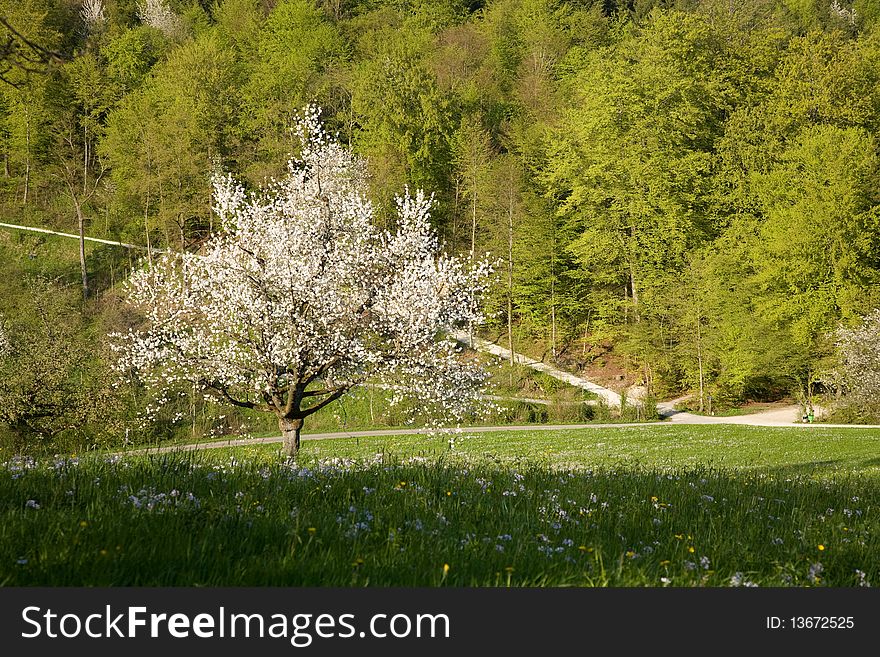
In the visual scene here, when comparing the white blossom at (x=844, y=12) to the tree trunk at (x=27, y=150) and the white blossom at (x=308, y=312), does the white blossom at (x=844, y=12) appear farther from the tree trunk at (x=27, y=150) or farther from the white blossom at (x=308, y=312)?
the tree trunk at (x=27, y=150)

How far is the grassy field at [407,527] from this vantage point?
3.39 metres

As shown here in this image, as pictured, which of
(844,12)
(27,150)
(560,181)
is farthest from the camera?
(844,12)

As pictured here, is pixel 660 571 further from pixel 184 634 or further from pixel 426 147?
pixel 426 147

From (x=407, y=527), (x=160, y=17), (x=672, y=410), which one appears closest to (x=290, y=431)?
(x=407, y=527)

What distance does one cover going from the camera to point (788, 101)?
139ft

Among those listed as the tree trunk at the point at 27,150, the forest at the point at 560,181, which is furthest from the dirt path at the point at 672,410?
the tree trunk at the point at 27,150

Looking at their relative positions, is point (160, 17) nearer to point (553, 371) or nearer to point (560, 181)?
point (560, 181)

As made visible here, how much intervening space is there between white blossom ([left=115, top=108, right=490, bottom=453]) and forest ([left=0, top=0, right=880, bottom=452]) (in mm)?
9610

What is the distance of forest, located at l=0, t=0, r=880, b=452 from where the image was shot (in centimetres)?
3469

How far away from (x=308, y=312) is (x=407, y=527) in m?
11.6

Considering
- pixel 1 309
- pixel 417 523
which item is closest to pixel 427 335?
pixel 417 523

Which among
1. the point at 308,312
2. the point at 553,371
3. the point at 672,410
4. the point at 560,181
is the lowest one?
the point at 672,410

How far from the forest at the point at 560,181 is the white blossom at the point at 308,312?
9610 millimetres

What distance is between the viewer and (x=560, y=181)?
48531 millimetres
